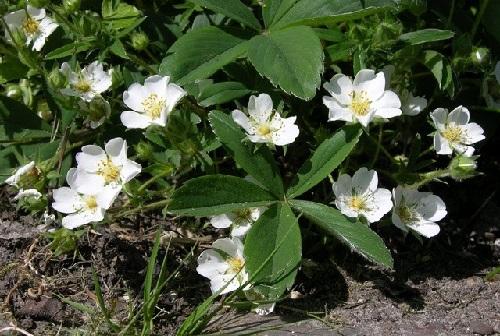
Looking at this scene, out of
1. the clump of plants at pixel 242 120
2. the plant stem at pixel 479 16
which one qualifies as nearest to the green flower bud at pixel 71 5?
the clump of plants at pixel 242 120

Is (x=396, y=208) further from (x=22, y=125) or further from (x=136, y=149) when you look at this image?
(x=22, y=125)

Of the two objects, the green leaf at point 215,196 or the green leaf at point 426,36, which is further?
the green leaf at point 426,36

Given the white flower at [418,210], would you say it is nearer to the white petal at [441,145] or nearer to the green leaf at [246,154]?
the white petal at [441,145]

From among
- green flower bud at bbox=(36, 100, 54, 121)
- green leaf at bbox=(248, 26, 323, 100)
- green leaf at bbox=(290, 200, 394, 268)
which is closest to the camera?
green leaf at bbox=(290, 200, 394, 268)

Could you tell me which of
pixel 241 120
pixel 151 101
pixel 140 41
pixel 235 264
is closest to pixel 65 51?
pixel 140 41

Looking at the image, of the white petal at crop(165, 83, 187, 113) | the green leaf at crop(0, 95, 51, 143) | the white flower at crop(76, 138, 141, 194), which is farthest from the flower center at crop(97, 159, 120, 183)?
the green leaf at crop(0, 95, 51, 143)

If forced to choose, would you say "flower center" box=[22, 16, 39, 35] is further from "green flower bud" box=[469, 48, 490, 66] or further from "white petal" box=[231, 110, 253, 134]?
"green flower bud" box=[469, 48, 490, 66]

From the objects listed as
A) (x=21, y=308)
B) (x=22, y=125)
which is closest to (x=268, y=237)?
(x=21, y=308)
